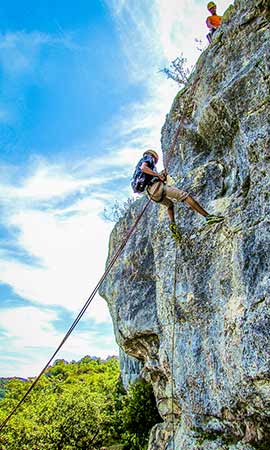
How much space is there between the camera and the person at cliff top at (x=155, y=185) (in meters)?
6.76

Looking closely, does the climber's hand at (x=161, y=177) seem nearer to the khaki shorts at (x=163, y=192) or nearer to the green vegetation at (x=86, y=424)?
the khaki shorts at (x=163, y=192)

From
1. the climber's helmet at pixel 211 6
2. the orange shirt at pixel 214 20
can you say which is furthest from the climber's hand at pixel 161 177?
the climber's helmet at pixel 211 6

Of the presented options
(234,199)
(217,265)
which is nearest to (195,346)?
(217,265)

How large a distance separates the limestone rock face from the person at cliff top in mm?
396

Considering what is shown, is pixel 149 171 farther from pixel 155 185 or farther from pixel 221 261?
pixel 221 261

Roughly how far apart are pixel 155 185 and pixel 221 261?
205 centimetres

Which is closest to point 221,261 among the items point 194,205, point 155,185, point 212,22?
point 194,205

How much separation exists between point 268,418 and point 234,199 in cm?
392

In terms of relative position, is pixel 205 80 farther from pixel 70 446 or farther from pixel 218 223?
pixel 70 446

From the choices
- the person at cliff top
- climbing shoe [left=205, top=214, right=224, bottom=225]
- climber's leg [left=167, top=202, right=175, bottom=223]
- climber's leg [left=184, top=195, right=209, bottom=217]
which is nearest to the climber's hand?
the person at cliff top

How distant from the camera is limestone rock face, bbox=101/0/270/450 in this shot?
567cm

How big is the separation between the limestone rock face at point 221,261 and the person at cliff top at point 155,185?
0.40 metres

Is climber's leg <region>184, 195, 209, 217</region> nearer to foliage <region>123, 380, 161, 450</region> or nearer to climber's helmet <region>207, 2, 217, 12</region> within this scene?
climber's helmet <region>207, 2, 217, 12</region>

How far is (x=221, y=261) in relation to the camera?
6691 millimetres
